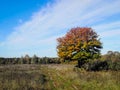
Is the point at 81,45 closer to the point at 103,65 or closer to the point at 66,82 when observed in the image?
the point at 103,65

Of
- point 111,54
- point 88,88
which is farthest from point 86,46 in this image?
point 88,88

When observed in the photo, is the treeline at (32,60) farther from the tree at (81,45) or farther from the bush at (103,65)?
the bush at (103,65)

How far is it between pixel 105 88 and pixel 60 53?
33.7 meters

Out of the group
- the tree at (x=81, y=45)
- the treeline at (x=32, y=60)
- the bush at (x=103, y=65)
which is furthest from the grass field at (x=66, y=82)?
the treeline at (x=32, y=60)

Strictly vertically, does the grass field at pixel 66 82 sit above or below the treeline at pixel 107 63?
below

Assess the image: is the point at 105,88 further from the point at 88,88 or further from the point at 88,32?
the point at 88,32

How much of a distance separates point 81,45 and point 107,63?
7874mm

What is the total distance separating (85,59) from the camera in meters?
47.8

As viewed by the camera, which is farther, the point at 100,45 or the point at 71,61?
the point at 71,61

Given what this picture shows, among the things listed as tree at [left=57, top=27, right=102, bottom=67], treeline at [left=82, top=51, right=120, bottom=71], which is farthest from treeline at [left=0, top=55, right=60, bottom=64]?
treeline at [left=82, top=51, right=120, bottom=71]

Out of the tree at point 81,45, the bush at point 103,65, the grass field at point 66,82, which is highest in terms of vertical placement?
the tree at point 81,45

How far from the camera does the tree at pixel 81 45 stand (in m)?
46.9

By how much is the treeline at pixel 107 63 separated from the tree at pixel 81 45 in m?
2.43

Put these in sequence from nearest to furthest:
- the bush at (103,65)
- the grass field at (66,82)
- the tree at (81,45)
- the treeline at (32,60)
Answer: the grass field at (66,82), the bush at (103,65), the tree at (81,45), the treeline at (32,60)
